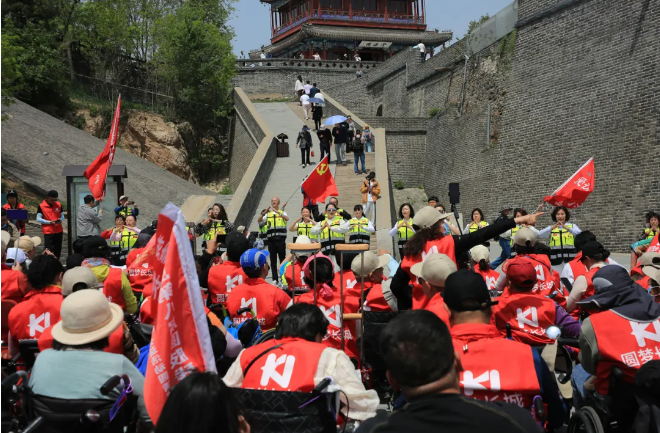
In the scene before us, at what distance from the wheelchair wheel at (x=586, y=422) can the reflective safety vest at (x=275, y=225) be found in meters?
10.2

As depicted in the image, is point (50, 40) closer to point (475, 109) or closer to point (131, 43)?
point (131, 43)

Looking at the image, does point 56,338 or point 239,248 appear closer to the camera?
point 56,338

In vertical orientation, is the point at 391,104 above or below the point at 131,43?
below

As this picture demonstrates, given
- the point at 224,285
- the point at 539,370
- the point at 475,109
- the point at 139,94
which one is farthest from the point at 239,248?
the point at 139,94

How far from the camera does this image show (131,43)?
38.6 metres

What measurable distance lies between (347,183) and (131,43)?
69.0 ft

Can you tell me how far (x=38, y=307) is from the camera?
5543 mm

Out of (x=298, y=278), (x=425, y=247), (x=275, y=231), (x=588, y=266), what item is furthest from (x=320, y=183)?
(x=425, y=247)

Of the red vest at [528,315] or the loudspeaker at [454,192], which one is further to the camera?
the loudspeaker at [454,192]

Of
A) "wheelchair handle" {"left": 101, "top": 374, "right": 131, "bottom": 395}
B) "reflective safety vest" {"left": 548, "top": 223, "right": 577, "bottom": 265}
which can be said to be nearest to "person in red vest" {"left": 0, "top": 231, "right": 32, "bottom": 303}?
"wheelchair handle" {"left": 101, "top": 374, "right": 131, "bottom": 395}

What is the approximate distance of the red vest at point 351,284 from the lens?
6834 millimetres

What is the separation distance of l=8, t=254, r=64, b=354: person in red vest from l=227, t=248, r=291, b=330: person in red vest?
1483 mm

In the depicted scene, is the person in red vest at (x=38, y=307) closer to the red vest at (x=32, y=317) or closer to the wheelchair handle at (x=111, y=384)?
the red vest at (x=32, y=317)

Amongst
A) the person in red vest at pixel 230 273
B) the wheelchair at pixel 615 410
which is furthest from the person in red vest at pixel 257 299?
the wheelchair at pixel 615 410
